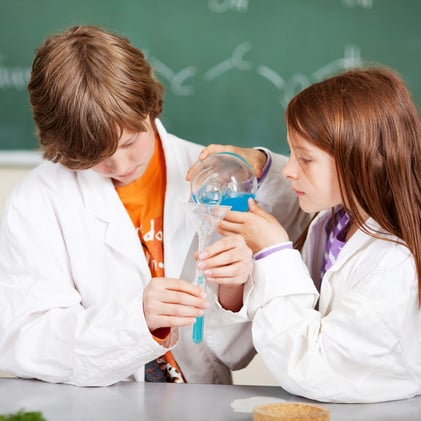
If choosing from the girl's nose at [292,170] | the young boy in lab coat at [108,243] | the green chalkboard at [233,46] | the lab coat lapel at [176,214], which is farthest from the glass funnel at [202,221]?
the green chalkboard at [233,46]

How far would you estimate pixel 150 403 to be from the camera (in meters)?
1.42

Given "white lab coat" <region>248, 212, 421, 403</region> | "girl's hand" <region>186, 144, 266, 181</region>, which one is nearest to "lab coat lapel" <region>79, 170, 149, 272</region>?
"girl's hand" <region>186, 144, 266, 181</region>

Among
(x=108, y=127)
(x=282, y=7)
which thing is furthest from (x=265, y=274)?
(x=282, y=7)

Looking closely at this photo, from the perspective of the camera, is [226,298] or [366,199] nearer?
[366,199]

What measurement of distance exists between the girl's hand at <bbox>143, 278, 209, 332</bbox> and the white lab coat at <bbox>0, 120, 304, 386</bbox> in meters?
0.04

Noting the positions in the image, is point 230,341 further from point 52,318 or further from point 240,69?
point 240,69

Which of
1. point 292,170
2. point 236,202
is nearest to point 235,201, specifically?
point 236,202

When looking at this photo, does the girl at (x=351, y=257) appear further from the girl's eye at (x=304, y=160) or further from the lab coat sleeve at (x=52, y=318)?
the lab coat sleeve at (x=52, y=318)

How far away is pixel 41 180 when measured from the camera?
1749 mm

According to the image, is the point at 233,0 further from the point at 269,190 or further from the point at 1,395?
the point at 1,395

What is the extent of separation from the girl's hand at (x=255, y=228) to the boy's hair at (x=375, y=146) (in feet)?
0.52

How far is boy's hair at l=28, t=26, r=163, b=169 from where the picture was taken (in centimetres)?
152

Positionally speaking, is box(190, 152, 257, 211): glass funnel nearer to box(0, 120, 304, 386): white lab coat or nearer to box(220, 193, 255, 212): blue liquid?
box(220, 193, 255, 212): blue liquid

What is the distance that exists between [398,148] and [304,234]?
37 centimetres
